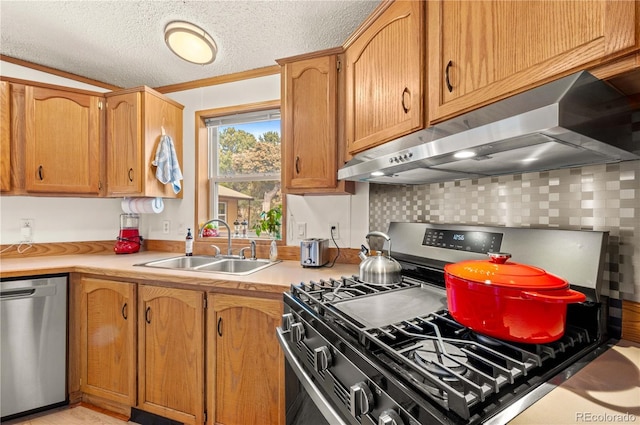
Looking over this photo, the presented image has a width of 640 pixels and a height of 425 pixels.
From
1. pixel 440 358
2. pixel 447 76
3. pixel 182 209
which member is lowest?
pixel 440 358

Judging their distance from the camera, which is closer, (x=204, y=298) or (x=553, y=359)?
(x=553, y=359)

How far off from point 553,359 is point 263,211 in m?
2.00

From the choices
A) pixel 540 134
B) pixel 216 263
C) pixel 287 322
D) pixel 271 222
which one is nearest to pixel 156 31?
pixel 271 222

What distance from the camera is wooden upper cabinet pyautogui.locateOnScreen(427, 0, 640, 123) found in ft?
2.02

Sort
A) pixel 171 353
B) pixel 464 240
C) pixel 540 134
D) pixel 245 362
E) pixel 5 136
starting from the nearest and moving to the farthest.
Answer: pixel 540 134 < pixel 464 240 < pixel 245 362 < pixel 171 353 < pixel 5 136

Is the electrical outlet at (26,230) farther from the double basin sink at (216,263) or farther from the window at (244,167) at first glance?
the window at (244,167)

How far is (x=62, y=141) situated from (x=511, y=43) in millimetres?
2811

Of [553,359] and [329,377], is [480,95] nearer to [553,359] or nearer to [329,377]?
[553,359]

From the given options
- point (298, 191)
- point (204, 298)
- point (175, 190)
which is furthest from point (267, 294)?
point (175, 190)

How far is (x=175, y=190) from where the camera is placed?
2.39 m

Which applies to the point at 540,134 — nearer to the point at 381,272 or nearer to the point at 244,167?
the point at 381,272

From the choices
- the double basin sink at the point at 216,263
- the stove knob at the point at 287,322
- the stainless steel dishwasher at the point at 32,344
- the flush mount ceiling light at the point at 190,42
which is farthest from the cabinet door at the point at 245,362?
the flush mount ceiling light at the point at 190,42

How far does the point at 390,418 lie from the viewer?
526mm

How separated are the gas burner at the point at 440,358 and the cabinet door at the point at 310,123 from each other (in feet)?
3.59
